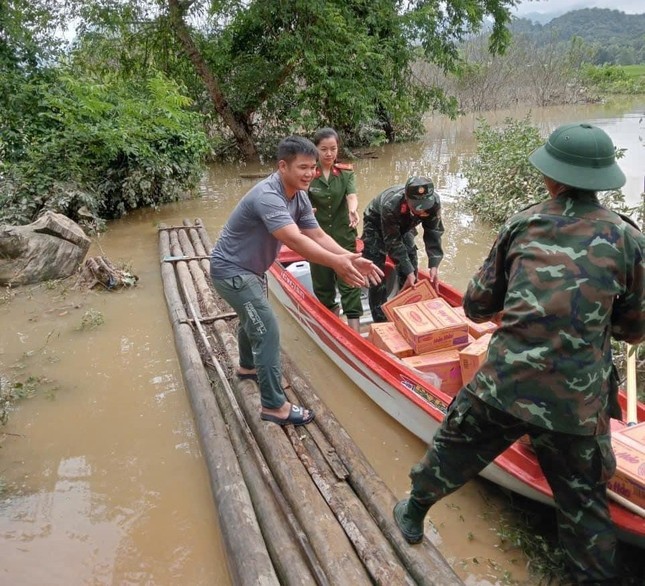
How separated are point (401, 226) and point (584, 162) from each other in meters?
2.57

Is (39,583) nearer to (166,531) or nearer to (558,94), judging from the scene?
(166,531)

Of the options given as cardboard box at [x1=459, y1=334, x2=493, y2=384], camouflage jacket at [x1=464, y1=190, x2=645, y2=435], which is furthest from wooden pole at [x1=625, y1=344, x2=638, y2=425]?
camouflage jacket at [x1=464, y1=190, x2=645, y2=435]

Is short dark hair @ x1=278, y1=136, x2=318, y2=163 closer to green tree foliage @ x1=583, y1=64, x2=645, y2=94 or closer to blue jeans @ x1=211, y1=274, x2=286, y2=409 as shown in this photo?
blue jeans @ x1=211, y1=274, x2=286, y2=409

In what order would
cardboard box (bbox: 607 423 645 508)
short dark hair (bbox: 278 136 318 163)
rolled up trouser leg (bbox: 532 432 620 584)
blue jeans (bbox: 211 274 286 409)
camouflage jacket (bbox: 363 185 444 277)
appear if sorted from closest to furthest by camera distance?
rolled up trouser leg (bbox: 532 432 620 584)
cardboard box (bbox: 607 423 645 508)
short dark hair (bbox: 278 136 318 163)
blue jeans (bbox: 211 274 286 409)
camouflage jacket (bbox: 363 185 444 277)

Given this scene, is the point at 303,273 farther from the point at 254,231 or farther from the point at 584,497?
the point at 584,497

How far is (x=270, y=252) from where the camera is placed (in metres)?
3.22

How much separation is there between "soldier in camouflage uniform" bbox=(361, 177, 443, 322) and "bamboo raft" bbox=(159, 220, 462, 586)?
136 cm

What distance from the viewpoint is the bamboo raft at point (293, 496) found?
7.79 ft

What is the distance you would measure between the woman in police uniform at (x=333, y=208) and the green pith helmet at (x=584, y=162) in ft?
8.55

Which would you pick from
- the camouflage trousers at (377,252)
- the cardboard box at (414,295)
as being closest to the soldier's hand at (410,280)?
the cardboard box at (414,295)

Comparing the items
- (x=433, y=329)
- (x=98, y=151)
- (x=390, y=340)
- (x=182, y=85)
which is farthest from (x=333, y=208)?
(x=182, y=85)

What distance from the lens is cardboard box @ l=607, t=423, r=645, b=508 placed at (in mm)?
2225

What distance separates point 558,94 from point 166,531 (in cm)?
2815

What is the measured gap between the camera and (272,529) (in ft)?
8.66
